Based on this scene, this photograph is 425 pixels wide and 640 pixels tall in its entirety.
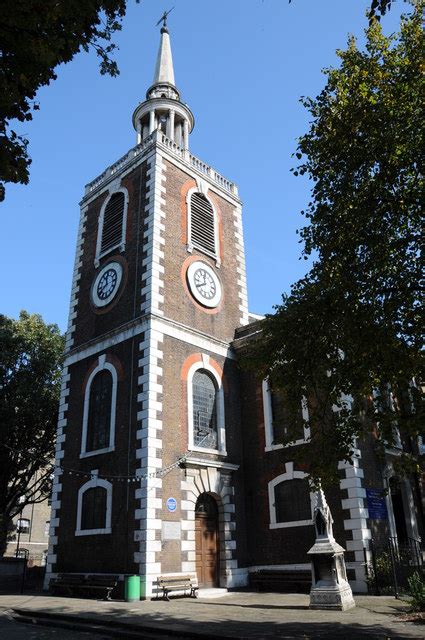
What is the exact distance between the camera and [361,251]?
12055mm

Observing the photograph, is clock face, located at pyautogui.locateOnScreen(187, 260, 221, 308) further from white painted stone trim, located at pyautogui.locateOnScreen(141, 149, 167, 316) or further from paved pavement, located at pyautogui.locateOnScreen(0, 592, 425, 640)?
paved pavement, located at pyautogui.locateOnScreen(0, 592, 425, 640)

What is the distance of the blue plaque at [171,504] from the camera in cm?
1708

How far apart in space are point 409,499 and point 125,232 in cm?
1603

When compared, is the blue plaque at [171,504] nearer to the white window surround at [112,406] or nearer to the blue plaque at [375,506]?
the white window surround at [112,406]

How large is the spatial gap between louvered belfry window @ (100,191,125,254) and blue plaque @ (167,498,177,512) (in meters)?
11.0

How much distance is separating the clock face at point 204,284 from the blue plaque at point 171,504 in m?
8.24

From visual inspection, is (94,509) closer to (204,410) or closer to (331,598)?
(204,410)

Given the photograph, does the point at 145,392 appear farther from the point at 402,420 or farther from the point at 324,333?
the point at 402,420

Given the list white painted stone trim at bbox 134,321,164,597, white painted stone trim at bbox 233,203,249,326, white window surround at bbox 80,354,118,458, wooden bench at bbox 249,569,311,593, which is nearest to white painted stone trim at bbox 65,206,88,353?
white window surround at bbox 80,354,118,458

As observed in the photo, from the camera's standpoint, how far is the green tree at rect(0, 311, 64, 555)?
87.4 feet

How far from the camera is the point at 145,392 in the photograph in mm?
18016

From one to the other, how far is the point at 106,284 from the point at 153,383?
629 cm

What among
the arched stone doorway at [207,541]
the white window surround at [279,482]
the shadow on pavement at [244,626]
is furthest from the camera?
the white window surround at [279,482]

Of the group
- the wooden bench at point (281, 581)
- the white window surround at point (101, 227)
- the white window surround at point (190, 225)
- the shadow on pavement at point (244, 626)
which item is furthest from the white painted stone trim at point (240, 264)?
the shadow on pavement at point (244, 626)
